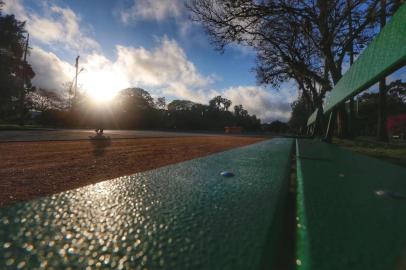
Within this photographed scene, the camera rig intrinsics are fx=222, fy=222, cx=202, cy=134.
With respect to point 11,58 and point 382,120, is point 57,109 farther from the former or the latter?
point 382,120

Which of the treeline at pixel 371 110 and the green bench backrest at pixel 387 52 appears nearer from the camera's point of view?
the green bench backrest at pixel 387 52

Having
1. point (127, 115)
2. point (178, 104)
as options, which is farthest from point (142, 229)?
point (178, 104)

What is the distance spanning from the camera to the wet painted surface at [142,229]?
26 centimetres

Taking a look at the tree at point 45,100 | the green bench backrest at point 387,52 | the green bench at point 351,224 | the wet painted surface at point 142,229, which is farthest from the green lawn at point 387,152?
the tree at point 45,100

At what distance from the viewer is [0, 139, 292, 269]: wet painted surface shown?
262mm

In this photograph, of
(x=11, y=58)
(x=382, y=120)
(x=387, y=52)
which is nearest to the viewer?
(x=387, y=52)

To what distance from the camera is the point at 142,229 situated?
1.12 ft

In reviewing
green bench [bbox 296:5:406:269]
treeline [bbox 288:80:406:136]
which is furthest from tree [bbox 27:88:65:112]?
green bench [bbox 296:5:406:269]

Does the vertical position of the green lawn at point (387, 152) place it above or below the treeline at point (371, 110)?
below

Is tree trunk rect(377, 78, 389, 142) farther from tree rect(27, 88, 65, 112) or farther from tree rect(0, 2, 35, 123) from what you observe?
tree rect(27, 88, 65, 112)

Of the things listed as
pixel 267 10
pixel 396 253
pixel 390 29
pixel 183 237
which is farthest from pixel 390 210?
pixel 267 10

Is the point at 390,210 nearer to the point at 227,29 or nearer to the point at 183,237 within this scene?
the point at 183,237

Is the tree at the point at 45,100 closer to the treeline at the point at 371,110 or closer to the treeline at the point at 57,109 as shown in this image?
the treeline at the point at 57,109

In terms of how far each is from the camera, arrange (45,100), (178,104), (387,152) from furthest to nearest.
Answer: (178,104), (45,100), (387,152)
